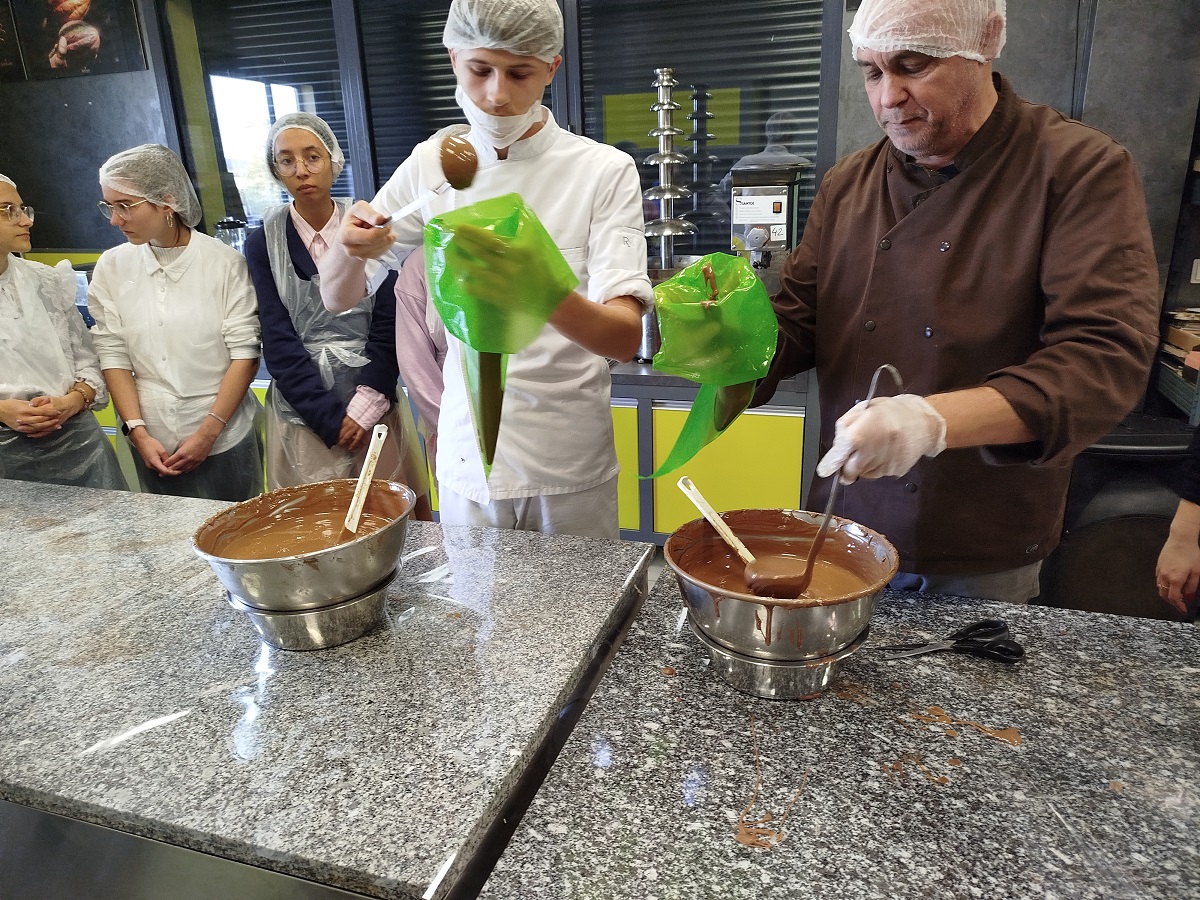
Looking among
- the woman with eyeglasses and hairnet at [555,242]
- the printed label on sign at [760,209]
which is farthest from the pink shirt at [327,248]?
the printed label on sign at [760,209]

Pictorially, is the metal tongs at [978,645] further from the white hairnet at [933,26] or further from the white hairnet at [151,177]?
the white hairnet at [151,177]

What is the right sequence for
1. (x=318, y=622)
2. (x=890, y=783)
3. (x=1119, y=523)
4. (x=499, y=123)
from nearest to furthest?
(x=890, y=783), (x=318, y=622), (x=499, y=123), (x=1119, y=523)

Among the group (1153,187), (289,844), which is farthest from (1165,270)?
(289,844)

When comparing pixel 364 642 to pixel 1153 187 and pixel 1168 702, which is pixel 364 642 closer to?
pixel 1168 702

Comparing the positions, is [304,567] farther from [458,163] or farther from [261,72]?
[261,72]

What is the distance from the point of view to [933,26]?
1.14m

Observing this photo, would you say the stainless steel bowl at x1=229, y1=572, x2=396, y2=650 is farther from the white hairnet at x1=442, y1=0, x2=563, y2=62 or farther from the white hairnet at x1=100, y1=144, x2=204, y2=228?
the white hairnet at x1=100, y1=144, x2=204, y2=228

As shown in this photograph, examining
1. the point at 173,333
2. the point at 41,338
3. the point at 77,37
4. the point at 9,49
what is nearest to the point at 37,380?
the point at 41,338

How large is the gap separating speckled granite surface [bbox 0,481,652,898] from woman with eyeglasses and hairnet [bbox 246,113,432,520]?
92 cm

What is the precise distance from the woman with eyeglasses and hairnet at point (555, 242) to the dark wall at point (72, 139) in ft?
11.7

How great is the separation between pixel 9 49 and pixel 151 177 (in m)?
3.18

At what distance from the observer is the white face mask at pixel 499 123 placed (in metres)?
1.52

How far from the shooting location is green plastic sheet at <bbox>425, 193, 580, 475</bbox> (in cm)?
97

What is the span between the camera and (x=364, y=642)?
1.12 m
